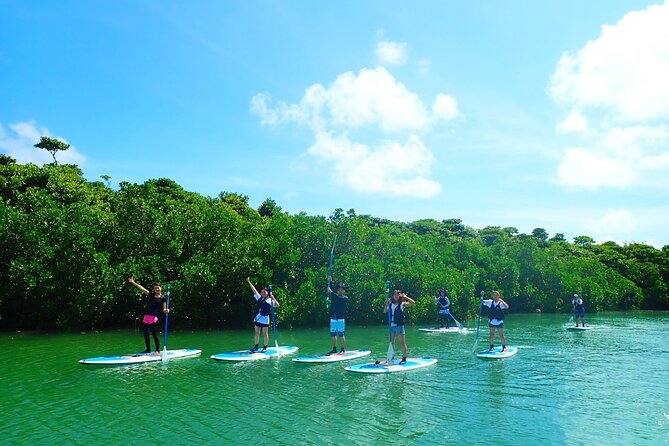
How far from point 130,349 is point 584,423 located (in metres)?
15.6

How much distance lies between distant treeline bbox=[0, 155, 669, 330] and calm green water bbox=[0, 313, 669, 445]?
740 centimetres

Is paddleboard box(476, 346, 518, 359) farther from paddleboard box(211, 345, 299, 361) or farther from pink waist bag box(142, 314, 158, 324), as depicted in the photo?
pink waist bag box(142, 314, 158, 324)

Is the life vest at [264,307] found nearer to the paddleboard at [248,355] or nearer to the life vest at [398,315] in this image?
the paddleboard at [248,355]

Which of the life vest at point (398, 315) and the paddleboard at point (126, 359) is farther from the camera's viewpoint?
the paddleboard at point (126, 359)

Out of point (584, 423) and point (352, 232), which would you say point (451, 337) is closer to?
point (352, 232)

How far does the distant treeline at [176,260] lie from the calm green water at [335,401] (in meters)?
7.40

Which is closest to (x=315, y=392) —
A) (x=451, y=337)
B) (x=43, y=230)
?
(x=451, y=337)

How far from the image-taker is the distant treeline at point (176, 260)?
24.3 meters

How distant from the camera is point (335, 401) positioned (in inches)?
418

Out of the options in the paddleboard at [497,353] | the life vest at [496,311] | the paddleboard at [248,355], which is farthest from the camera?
the life vest at [496,311]

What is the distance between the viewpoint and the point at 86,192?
31.0 metres

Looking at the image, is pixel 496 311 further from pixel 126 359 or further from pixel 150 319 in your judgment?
pixel 126 359

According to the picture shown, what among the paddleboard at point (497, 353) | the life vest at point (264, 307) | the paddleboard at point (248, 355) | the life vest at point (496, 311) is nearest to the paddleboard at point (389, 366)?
the paddleboard at point (497, 353)

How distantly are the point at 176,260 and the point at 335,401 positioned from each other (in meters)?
19.1
